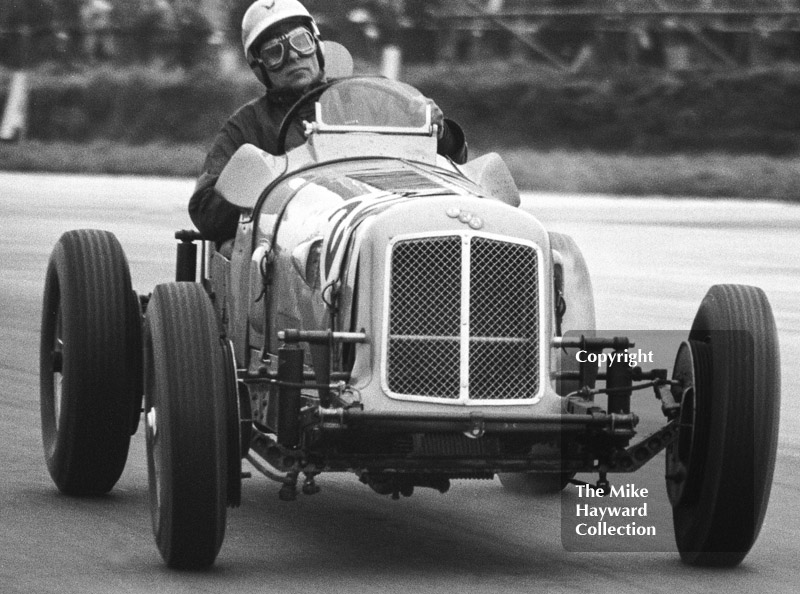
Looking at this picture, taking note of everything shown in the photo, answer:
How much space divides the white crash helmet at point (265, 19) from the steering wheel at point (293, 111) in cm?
56

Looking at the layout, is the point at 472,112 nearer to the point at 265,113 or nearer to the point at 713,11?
the point at 713,11

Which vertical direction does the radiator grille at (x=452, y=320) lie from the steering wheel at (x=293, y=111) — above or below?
below

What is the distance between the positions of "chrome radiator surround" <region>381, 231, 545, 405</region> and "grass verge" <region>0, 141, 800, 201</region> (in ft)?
84.2

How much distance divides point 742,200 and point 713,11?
23.5ft

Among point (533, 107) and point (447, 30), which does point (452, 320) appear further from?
point (447, 30)

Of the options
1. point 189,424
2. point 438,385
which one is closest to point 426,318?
point 438,385

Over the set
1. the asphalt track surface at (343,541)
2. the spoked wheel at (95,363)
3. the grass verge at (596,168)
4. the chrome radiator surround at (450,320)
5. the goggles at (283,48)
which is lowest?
the grass verge at (596,168)

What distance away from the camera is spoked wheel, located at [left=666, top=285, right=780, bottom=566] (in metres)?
6.30

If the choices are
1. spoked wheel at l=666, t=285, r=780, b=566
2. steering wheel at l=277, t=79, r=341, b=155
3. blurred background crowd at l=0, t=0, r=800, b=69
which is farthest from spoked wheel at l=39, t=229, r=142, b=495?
blurred background crowd at l=0, t=0, r=800, b=69

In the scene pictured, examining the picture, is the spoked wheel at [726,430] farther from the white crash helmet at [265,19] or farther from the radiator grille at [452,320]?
the white crash helmet at [265,19]

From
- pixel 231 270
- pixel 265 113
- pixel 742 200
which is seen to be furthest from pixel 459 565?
pixel 742 200

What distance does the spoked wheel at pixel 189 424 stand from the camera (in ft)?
19.8

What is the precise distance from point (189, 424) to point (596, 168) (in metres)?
28.5

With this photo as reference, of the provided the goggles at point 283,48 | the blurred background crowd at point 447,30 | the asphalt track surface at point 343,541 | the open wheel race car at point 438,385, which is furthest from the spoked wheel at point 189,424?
the blurred background crowd at point 447,30
